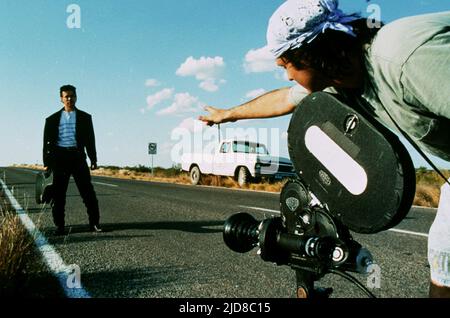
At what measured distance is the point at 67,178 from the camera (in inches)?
262

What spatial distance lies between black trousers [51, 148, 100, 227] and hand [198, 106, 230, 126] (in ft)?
16.2

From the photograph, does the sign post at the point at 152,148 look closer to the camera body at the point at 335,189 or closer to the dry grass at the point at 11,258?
the dry grass at the point at 11,258

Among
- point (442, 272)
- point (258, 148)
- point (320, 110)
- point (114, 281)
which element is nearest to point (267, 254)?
point (320, 110)

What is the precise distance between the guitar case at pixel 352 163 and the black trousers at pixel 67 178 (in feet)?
19.2

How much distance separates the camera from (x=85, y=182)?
265 inches

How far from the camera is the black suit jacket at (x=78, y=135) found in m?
6.51

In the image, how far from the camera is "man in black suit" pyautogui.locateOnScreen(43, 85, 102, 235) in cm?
650

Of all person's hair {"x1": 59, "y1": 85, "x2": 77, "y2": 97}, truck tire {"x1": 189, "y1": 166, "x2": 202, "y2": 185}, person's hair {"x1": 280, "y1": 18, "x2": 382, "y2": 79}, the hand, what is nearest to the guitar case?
person's hair {"x1": 280, "y1": 18, "x2": 382, "y2": 79}

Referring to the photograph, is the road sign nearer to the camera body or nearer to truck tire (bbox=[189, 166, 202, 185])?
A: truck tire (bbox=[189, 166, 202, 185])

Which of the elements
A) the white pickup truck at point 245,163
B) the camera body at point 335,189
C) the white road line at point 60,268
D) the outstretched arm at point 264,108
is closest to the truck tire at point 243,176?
the white pickup truck at point 245,163

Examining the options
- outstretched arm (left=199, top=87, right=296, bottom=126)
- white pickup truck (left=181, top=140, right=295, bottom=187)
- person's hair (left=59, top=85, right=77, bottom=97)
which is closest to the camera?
outstretched arm (left=199, top=87, right=296, bottom=126)

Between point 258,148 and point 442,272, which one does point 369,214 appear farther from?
point 258,148

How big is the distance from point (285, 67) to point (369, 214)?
586 millimetres

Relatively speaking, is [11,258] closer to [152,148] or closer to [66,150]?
[66,150]
